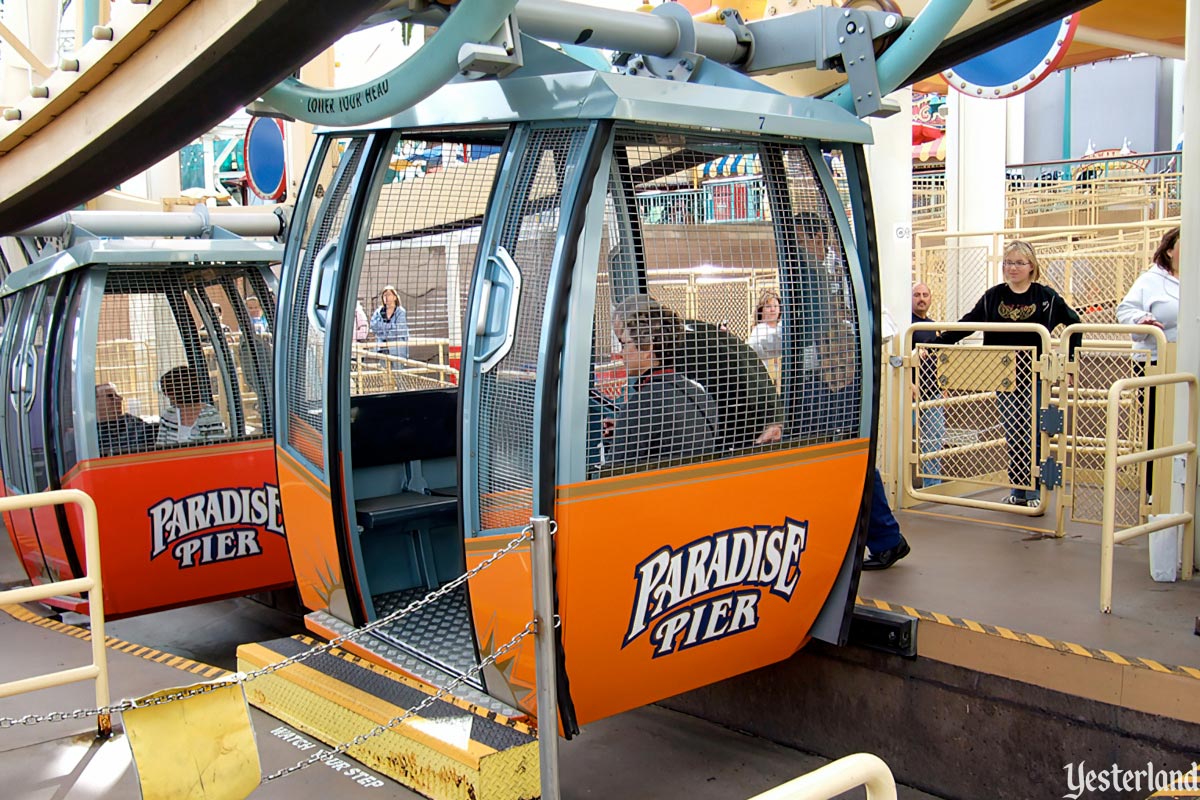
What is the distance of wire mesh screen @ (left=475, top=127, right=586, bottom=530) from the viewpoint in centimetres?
355

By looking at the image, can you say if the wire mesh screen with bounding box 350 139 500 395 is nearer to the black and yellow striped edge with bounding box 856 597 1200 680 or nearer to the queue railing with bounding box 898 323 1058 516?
the black and yellow striped edge with bounding box 856 597 1200 680

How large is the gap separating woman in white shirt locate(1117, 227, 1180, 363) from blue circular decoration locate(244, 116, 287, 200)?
8.97 metres

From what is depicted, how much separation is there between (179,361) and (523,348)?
3.77m

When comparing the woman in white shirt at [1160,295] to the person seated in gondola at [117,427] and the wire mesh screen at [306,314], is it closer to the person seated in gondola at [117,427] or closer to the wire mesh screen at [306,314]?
the wire mesh screen at [306,314]

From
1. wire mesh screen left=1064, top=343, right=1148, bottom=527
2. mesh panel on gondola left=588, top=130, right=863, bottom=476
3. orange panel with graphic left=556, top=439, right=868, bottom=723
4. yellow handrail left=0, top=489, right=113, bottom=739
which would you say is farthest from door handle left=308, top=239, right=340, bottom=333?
wire mesh screen left=1064, top=343, right=1148, bottom=527

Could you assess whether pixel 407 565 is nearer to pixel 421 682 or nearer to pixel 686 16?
pixel 421 682

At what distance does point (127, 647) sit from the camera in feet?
20.2

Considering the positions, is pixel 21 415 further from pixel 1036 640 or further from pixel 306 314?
pixel 1036 640

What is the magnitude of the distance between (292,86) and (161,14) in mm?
513

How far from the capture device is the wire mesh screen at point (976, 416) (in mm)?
6184

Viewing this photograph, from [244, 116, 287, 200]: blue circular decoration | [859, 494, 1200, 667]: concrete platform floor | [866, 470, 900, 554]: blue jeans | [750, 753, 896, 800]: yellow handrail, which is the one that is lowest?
[859, 494, 1200, 667]: concrete platform floor

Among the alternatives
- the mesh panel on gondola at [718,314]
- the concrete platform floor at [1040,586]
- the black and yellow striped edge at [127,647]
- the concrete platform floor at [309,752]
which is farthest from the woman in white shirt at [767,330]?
the black and yellow striped edge at [127,647]

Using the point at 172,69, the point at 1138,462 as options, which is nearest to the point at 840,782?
the point at 172,69

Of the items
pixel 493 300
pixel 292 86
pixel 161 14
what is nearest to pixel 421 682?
pixel 493 300
